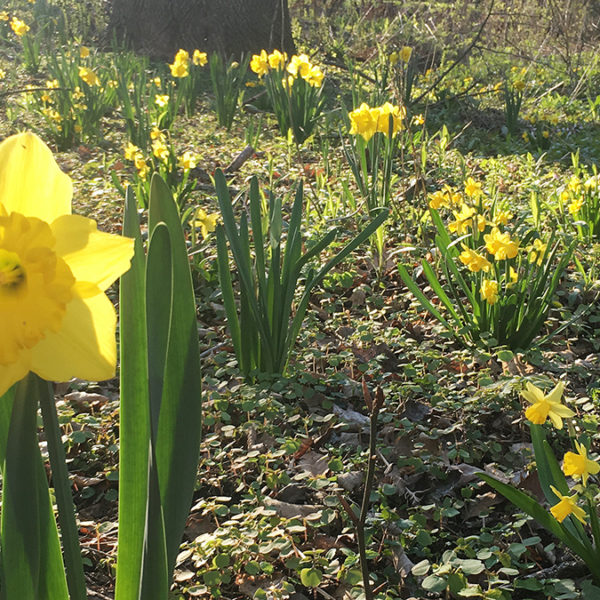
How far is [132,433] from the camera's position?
84 cm

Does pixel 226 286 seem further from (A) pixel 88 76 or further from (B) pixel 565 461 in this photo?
(A) pixel 88 76

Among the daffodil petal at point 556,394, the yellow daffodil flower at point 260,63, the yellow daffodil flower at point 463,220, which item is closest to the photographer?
the daffodil petal at point 556,394

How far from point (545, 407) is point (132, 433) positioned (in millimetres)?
750

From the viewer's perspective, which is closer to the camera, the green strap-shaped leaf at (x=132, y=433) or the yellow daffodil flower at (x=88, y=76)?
the green strap-shaped leaf at (x=132, y=433)

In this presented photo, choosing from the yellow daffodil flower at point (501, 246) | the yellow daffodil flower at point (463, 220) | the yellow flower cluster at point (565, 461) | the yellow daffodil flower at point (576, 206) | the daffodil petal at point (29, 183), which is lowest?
the yellow flower cluster at point (565, 461)

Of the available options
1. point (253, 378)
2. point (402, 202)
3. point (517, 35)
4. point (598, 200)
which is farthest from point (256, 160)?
point (517, 35)

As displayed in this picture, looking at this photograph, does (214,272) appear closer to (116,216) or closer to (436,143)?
(116,216)

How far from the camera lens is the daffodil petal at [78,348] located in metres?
0.56

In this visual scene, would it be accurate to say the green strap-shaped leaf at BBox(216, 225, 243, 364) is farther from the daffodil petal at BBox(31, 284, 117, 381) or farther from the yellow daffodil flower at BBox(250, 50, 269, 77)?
the yellow daffodil flower at BBox(250, 50, 269, 77)

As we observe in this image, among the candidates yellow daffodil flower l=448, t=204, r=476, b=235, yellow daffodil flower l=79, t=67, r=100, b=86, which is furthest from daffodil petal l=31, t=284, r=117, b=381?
yellow daffodil flower l=79, t=67, r=100, b=86

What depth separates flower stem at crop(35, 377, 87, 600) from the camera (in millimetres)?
631

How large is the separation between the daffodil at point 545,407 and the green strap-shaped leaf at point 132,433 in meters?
0.69

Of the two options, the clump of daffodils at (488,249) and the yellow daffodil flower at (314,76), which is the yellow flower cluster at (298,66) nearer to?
the yellow daffodil flower at (314,76)

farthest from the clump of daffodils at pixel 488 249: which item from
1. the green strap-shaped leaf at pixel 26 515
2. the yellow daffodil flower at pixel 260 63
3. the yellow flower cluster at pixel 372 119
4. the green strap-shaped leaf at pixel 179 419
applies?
the yellow daffodil flower at pixel 260 63
